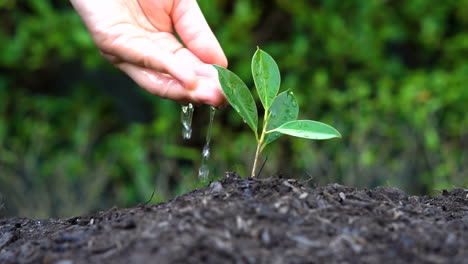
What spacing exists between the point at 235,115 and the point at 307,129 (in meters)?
2.61

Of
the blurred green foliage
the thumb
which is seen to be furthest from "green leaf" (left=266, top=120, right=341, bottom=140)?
the blurred green foliage

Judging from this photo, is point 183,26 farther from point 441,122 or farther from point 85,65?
point 441,122

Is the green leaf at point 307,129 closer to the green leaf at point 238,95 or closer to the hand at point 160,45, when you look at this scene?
the green leaf at point 238,95

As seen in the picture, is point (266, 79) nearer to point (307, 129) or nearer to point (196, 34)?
point (307, 129)

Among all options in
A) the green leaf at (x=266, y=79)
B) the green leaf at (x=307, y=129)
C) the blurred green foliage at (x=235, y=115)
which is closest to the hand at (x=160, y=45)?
the green leaf at (x=266, y=79)

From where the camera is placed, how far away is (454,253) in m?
1.29

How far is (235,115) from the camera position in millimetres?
4305

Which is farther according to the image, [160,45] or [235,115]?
[235,115]

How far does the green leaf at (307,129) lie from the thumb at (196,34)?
1.67 ft

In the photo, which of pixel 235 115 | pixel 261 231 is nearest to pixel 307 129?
pixel 261 231

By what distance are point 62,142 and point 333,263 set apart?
352cm

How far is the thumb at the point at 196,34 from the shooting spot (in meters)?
2.12

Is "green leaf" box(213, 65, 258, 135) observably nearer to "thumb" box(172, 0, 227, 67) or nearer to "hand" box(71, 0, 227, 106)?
"hand" box(71, 0, 227, 106)

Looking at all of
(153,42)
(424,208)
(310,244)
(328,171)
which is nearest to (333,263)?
(310,244)
